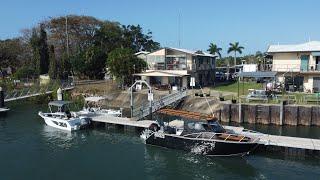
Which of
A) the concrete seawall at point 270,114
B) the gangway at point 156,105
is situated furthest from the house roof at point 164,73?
the concrete seawall at point 270,114

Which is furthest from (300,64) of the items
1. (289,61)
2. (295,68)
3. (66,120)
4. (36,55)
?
(36,55)

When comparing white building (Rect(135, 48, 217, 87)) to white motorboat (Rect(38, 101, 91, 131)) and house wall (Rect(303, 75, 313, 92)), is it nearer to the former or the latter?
house wall (Rect(303, 75, 313, 92))

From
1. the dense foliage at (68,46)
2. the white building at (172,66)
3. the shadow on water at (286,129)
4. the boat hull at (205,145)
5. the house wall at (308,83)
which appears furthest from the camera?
the dense foliage at (68,46)

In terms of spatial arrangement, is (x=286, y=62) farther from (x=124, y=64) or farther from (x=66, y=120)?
(x=66, y=120)

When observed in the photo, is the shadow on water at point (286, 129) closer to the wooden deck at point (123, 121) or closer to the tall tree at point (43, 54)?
the wooden deck at point (123, 121)

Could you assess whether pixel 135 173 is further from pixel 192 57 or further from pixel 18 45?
pixel 18 45

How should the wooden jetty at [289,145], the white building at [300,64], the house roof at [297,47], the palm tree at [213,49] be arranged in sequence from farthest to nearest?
1. the palm tree at [213,49]
2. the house roof at [297,47]
3. the white building at [300,64]
4. the wooden jetty at [289,145]

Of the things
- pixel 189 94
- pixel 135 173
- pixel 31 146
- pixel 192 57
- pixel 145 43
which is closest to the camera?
pixel 135 173

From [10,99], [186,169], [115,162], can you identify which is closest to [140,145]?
[115,162]
